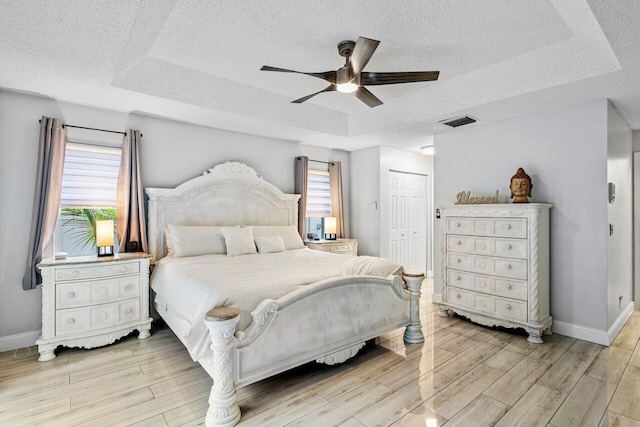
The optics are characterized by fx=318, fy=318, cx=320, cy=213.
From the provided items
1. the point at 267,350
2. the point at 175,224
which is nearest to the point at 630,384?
the point at 267,350

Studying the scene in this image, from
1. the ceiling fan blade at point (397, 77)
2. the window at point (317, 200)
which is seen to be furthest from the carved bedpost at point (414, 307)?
the window at point (317, 200)

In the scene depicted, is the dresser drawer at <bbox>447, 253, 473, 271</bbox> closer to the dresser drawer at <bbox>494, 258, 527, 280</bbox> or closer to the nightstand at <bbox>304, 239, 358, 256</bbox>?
the dresser drawer at <bbox>494, 258, 527, 280</bbox>

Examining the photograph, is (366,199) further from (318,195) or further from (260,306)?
(260,306)

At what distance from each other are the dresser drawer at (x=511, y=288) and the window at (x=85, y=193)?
4439mm

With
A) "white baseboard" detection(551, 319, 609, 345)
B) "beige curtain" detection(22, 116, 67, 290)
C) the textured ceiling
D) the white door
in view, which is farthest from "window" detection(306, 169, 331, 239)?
"white baseboard" detection(551, 319, 609, 345)

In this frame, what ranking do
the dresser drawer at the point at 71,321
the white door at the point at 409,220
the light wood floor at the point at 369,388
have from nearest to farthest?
the light wood floor at the point at 369,388
the dresser drawer at the point at 71,321
the white door at the point at 409,220

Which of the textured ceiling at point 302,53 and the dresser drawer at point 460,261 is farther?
the dresser drawer at point 460,261

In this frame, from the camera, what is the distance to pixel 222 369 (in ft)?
6.46

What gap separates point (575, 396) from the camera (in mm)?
2256

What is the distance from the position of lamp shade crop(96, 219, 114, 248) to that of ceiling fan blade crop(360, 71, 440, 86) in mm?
2906

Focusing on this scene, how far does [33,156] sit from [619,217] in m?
6.37

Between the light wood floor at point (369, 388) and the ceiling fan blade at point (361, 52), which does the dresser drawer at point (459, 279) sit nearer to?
the light wood floor at point (369, 388)

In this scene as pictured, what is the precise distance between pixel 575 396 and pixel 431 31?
290 cm

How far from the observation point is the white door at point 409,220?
5.79 meters
